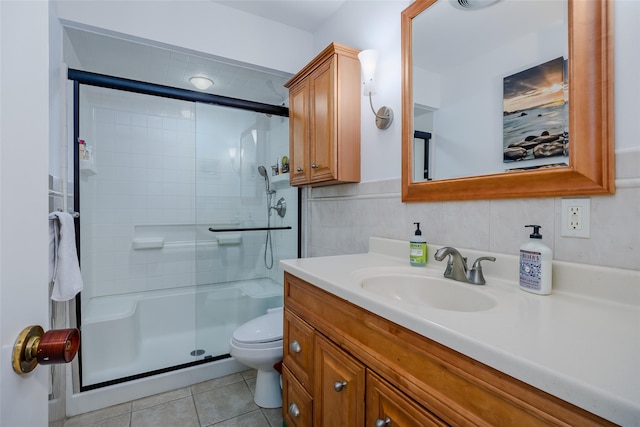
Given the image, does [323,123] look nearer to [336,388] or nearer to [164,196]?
[336,388]

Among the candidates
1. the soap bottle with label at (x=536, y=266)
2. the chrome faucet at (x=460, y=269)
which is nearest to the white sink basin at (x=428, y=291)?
the chrome faucet at (x=460, y=269)

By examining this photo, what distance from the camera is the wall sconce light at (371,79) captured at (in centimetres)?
Answer: 154

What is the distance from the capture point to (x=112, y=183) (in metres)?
2.70

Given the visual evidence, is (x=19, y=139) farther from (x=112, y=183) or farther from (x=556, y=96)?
(x=112, y=183)

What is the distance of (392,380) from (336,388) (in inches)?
9.7

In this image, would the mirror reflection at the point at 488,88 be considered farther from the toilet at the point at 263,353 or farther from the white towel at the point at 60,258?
the white towel at the point at 60,258

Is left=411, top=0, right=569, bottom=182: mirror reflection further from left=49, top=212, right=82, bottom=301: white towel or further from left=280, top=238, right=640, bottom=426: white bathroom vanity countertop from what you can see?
left=49, top=212, right=82, bottom=301: white towel

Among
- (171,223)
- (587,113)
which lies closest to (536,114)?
(587,113)

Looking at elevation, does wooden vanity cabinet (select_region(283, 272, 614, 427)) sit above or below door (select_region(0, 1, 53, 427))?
below

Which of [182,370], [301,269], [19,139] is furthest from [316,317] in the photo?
[182,370]

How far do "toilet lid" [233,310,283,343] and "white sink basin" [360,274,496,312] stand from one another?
2.77 ft

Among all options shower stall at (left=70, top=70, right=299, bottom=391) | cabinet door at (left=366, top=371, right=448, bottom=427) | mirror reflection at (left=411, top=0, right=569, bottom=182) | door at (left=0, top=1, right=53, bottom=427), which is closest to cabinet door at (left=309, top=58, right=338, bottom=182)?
mirror reflection at (left=411, top=0, right=569, bottom=182)

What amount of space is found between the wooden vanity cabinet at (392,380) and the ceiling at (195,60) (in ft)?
6.02

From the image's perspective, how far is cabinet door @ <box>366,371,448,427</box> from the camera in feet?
2.14
